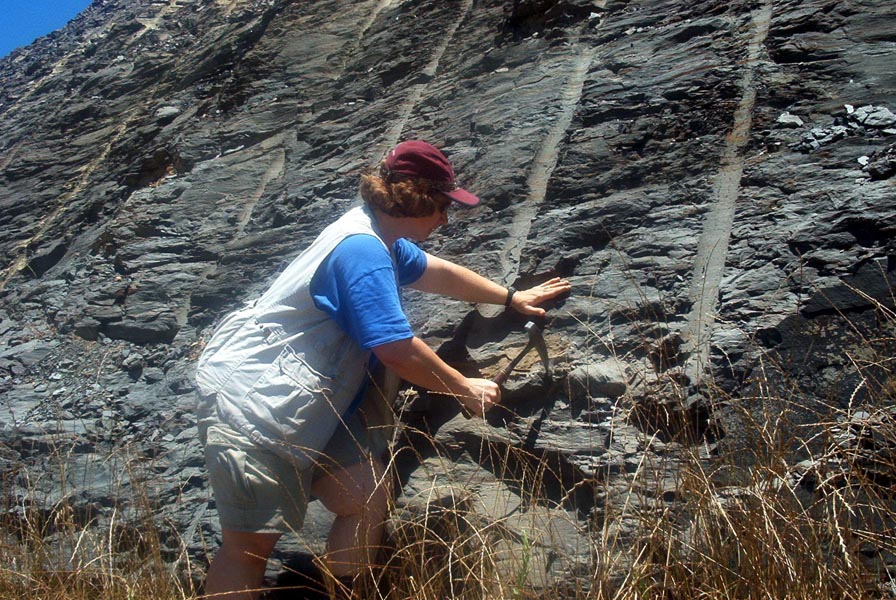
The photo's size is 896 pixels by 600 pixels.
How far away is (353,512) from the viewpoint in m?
2.71

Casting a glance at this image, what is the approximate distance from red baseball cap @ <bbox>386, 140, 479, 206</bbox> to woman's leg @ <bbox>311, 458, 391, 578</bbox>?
87 cm

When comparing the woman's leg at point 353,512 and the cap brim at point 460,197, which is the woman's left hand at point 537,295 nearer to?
the cap brim at point 460,197

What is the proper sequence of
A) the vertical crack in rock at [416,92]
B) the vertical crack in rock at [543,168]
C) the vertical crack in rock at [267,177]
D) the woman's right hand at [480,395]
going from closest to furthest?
the woman's right hand at [480,395], the vertical crack in rock at [543,168], the vertical crack in rock at [416,92], the vertical crack in rock at [267,177]

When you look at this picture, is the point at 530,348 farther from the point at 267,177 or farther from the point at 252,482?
the point at 267,177

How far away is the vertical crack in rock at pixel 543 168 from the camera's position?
349 centimetres

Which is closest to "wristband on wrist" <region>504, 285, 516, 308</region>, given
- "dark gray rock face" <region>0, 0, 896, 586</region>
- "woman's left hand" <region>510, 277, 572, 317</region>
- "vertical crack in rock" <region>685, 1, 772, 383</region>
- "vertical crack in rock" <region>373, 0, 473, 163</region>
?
"woman's left hand" <region>510, 277, 572, 317</region>

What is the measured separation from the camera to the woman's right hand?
277 cm

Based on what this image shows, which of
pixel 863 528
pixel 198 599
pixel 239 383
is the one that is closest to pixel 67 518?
pixel 198 599

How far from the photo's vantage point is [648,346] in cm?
286

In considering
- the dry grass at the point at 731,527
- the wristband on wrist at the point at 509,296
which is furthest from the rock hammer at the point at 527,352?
the dry grass at the point at 731,527

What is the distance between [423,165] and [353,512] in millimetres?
1065

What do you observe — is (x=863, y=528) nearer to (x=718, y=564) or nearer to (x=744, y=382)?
(x=718, y=564)

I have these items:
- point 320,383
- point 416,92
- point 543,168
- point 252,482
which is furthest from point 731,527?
point 416,92

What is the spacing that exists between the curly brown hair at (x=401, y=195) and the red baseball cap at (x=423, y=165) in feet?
0.06
